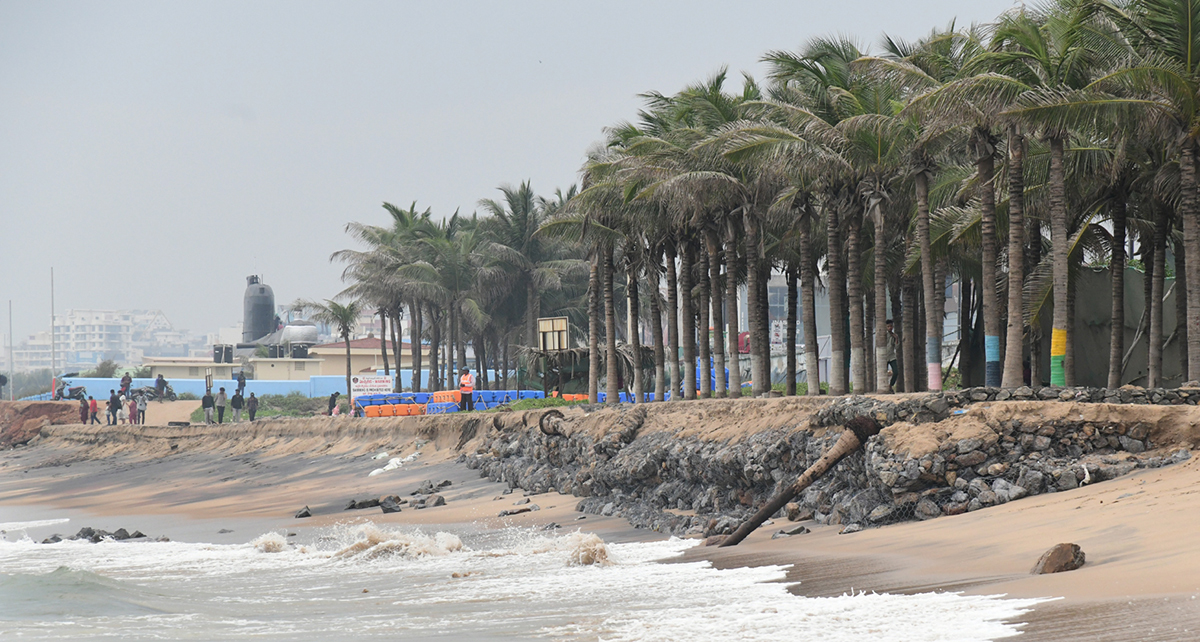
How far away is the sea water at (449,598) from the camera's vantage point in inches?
318

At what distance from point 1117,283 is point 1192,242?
3.59m

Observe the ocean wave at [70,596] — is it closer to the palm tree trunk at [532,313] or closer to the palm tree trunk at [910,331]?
the palm tree trunk at [910,331]

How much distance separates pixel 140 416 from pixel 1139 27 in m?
47.4

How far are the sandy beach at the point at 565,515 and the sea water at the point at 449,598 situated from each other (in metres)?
0.65

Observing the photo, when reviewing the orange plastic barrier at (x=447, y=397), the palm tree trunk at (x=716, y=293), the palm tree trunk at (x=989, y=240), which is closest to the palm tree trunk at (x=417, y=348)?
the orange plastic barrier at (x=447, y=397)

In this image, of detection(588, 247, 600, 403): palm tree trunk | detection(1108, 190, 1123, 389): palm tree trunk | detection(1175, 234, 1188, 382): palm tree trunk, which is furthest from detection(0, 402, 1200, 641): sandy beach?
detection(1175, 234, 1188, 382): palm tree trunk

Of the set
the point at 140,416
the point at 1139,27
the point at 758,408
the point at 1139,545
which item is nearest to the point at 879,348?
the point at 758,408

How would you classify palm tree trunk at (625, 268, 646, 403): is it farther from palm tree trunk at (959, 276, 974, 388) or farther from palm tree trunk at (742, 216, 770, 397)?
palm tree trunk at (959, 276, 974, 388)

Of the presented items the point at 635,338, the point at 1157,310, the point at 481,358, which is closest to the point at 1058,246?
the point at 1157,310

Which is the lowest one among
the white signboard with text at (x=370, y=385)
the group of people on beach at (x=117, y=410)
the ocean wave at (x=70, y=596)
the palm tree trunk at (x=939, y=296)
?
the ocean wave at (x=70, y=596)

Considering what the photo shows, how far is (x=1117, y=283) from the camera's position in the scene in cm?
2016

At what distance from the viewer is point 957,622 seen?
740 centimetres

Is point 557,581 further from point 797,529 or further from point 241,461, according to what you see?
point 241,461

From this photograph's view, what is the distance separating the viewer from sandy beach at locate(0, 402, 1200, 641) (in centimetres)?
783
